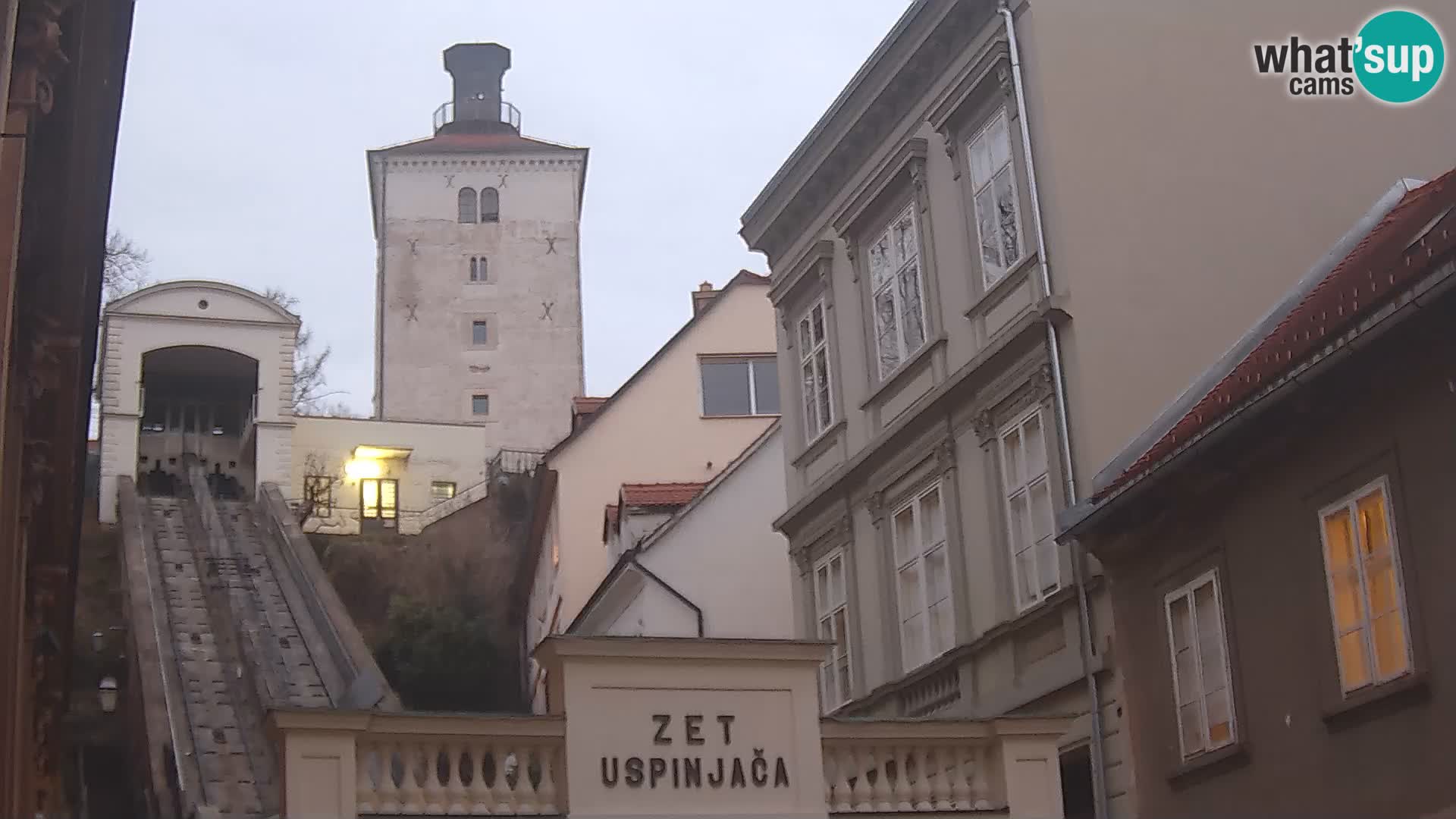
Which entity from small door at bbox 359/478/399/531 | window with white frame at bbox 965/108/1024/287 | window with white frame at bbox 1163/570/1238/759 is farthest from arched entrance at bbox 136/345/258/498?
window with white frame at bbox 1163/570/1238/759

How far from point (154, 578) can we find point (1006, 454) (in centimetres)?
2440

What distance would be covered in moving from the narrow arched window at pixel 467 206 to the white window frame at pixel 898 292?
62898 millimetres

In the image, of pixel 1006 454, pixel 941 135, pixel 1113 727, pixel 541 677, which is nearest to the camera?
pixel 1113 727

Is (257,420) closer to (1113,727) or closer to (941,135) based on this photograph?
(941,135)

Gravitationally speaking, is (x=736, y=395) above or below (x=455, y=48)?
below

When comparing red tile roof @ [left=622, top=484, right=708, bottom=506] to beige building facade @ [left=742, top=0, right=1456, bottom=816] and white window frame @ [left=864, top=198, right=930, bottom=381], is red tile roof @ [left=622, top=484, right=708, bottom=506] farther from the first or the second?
beige building facade @ [left=742, top=0, right=1456, bottom=816]

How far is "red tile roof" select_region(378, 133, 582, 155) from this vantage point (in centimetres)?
8581

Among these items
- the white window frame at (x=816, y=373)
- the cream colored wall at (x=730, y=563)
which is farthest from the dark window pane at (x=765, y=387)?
the white window frame at (x=816, y=373)

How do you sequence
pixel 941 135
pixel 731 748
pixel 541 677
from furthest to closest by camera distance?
pixel 541 677 < pixel 941 135 < pixel 731 748

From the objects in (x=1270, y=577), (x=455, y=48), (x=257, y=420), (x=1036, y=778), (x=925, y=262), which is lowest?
(x=1036, y=778)

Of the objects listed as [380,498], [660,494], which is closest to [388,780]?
[660,494]

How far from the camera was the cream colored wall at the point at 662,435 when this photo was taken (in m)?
39.4

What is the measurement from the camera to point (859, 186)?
78.4ft

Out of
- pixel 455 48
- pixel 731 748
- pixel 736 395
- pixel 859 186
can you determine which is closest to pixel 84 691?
pixel 736 395
